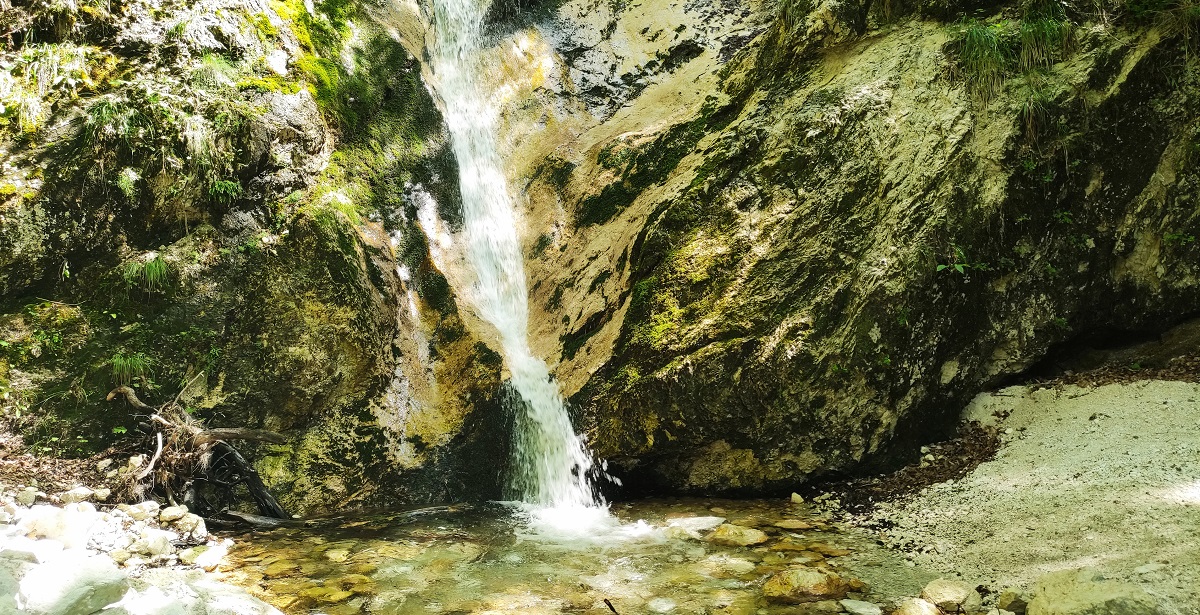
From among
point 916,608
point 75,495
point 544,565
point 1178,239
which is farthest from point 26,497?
point 1178,239

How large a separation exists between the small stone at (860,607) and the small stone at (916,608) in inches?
3.2

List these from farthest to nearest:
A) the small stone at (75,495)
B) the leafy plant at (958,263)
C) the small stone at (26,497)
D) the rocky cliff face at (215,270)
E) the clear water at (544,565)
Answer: the rocky cliff face at (215,270), the leafy plant at (958,263), the small stone at (75,495), the small stone at (26,497), the clear water at (544,565)

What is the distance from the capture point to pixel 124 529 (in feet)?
13.5

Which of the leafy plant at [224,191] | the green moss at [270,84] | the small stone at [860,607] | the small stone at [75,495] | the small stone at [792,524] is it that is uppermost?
the green moss at [270,84]

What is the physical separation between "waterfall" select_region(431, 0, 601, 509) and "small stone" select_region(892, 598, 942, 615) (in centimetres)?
270

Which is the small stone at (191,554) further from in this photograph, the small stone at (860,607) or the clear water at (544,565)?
the small stone at (860,607)

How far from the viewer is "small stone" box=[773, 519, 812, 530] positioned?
4.32 m

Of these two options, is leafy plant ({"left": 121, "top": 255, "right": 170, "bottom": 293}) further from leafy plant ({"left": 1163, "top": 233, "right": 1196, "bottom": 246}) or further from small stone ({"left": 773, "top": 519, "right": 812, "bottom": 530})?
leafy plant ({"left": 1163, "top": 233, "right": 1196, "bottom": 246})

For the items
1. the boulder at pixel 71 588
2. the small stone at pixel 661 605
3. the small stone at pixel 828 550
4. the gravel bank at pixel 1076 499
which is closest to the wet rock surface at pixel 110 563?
the boulder at pixel 71 588

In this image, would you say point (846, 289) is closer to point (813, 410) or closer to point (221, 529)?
point (813, 410)

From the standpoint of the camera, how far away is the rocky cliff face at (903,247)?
4.75m

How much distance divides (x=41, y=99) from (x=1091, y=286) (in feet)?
27.9

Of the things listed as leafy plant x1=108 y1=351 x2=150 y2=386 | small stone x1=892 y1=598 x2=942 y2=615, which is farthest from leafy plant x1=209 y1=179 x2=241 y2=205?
small stone x1=892 y1=598 x2=942 y2=615

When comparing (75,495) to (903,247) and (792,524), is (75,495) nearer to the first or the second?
(792,524)
